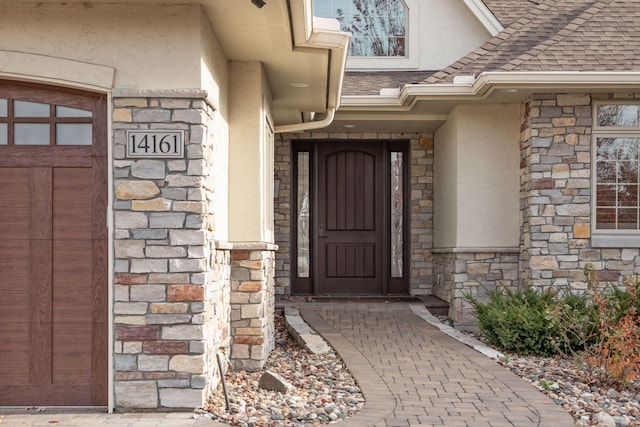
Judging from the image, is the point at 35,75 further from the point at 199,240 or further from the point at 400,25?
the point at 400,25

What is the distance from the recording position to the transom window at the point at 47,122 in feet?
17.9

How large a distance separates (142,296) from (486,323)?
4324 millimetres

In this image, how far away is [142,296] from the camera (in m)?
5.34

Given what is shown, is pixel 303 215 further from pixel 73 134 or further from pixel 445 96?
pixel 73 134

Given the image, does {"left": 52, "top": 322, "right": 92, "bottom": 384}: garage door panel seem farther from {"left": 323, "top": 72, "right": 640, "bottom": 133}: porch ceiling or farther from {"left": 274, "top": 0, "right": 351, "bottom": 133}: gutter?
{"left": 323, "top": 72, "right": 640, "bottom": 133}: porch ceiling

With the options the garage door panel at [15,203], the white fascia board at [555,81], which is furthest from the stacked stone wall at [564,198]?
the garage door panel at [15,203]

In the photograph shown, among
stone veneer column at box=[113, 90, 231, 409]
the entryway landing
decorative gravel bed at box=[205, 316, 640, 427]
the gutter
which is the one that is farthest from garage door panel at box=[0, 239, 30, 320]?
the entryway landing

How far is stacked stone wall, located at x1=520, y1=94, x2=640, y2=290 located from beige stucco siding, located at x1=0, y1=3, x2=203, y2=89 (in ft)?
17.6

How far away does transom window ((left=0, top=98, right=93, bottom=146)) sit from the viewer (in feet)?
17.9

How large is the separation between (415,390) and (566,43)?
541cm

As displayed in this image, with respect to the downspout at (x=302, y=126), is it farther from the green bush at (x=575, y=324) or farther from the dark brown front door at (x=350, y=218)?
the green bush at (x=575, y=324)

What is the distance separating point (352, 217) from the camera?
1237cm

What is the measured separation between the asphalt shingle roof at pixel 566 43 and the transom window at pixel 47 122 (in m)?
5.35

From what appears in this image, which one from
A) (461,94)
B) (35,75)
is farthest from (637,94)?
(35,75)
